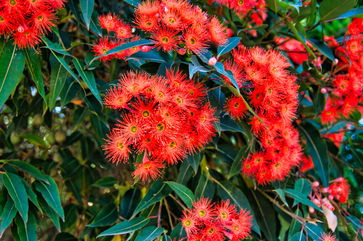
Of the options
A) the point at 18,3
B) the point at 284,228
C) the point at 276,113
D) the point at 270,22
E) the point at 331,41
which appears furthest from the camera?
the point at 270,22

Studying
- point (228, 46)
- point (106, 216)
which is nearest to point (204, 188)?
point (106, 216)

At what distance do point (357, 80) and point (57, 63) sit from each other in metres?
1.00

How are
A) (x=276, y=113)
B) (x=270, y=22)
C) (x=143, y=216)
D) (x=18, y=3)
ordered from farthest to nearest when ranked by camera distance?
(x=270, y=22)
(x=143, y=216)
(x=276, y=113)
(x=18, y=3)

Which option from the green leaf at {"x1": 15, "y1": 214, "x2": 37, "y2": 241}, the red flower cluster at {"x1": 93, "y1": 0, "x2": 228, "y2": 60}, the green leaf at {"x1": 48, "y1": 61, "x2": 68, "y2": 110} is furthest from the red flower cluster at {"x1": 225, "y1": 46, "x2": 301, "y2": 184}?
the green leaf at {"x1": 15, "y1": 214, "x2": 37, "y2": 241}

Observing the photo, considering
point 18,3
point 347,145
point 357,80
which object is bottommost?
point 347,145

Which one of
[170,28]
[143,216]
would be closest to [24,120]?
[143,216]

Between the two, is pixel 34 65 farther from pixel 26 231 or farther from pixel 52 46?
pixel 26 231

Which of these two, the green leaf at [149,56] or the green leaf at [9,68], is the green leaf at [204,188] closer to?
the green leaf at [149,56]

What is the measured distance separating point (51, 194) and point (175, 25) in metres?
→ 0.64

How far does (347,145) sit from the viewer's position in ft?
5.31

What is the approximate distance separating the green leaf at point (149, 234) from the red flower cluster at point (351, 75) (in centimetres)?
83

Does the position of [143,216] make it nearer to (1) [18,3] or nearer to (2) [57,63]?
(2) [57,63]

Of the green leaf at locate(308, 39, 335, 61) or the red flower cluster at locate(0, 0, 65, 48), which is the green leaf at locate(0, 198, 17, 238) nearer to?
the red flower cluster at locate(0, 0, 65, 48)

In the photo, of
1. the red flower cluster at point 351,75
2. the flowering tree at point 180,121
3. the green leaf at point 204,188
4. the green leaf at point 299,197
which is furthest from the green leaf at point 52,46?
the red flower cluster at point 351,75
